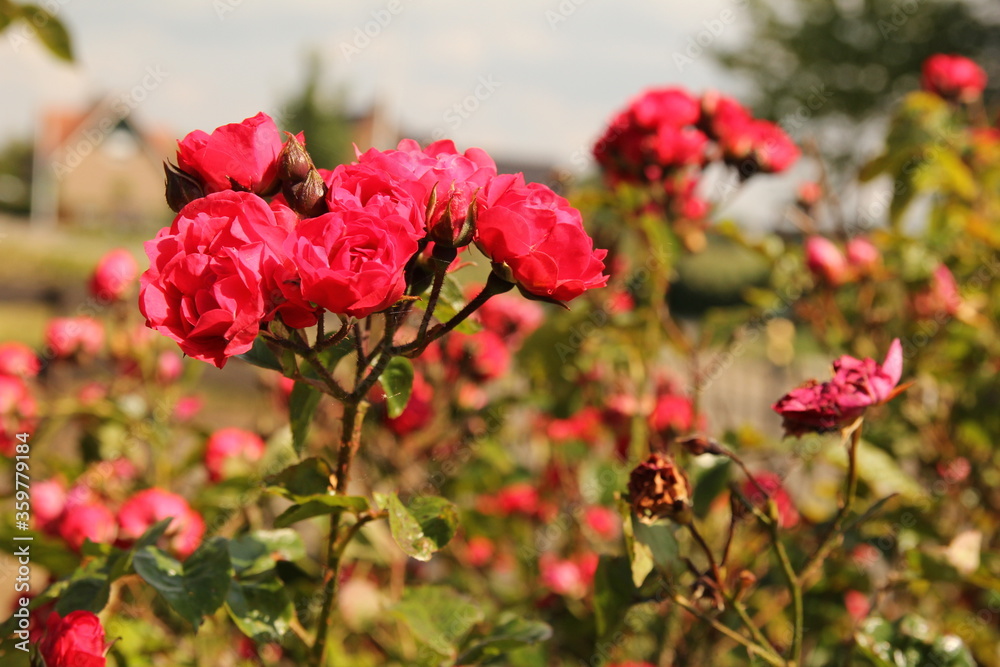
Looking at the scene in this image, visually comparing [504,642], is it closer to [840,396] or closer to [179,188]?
[840,396]

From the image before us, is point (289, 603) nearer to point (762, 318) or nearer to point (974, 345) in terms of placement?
point (762, 318)

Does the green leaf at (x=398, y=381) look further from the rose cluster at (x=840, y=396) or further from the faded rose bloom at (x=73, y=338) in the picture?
the faded rose bloom at (x=73, y=338)

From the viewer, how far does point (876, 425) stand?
4.93 feet

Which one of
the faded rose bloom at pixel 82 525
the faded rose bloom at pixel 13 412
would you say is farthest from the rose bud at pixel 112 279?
the faded rose bloom at pixel 82 525

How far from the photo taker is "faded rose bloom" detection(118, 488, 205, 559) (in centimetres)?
97

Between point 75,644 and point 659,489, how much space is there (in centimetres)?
46

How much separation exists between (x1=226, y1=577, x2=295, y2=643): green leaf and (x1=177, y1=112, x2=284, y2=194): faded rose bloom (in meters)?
0.34

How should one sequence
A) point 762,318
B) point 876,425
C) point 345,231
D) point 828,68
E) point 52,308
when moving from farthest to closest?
1. point 828,68
2. point 52,308
3. point 876,425
4. point 762,318
5. point 345,231

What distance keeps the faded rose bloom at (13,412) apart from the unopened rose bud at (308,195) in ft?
3.43

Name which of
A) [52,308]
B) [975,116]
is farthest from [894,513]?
[52,308]

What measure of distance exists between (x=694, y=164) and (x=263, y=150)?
0.98 m

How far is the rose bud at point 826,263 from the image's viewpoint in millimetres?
1534

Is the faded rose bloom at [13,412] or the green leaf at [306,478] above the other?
the green leaf at [306,478]

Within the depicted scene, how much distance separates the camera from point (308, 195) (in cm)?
59
